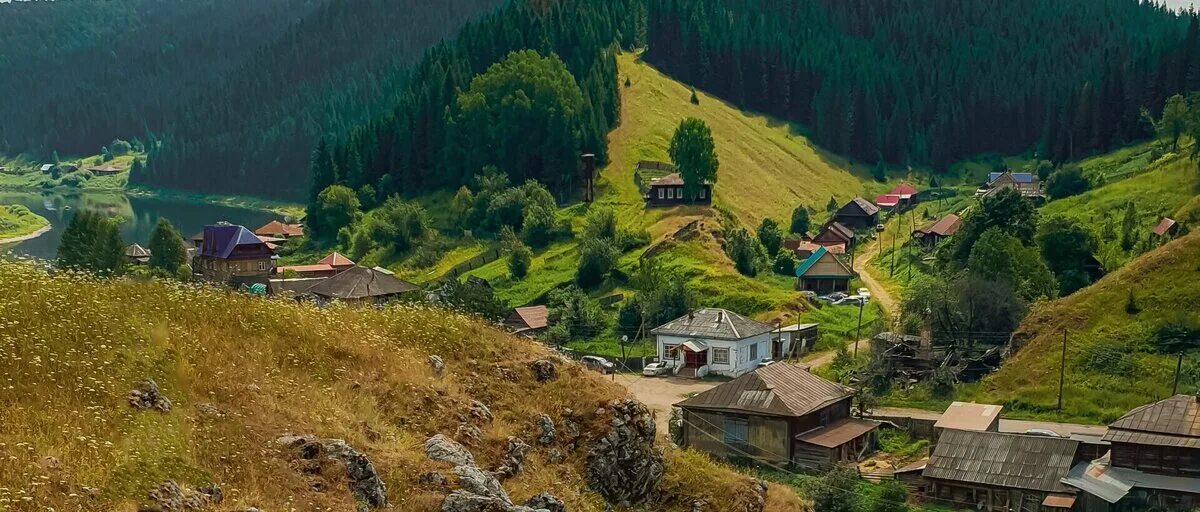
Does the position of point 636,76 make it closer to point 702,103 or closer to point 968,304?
point 702,103

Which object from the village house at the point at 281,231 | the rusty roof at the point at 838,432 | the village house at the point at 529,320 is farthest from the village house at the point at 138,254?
the rusty roof at the point at 838,432

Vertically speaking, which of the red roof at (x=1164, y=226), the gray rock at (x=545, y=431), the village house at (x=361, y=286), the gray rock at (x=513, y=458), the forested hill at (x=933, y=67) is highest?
the forested hill at (x=933, y=67)

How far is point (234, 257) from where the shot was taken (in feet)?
275

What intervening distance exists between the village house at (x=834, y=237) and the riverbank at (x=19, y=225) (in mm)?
83604

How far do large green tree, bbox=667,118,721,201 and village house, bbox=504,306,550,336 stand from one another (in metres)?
20.4

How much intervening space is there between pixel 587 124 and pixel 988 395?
5619cm

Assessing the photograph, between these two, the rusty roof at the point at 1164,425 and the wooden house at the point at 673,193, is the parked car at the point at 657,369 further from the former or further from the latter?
the wooden house at the point at 673,193

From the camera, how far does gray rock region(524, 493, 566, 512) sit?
59.7 feet

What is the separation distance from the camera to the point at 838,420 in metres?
47.7

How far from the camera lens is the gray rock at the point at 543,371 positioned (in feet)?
70.5

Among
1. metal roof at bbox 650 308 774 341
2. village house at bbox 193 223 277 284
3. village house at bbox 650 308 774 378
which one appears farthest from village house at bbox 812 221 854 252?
village house at bbox 193 223 277 284

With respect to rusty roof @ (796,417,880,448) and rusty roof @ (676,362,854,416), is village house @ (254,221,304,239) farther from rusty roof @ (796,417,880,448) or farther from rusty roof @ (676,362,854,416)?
rusty roof @ (796,417,880,448)

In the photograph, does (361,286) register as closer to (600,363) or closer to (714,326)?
(600,363)

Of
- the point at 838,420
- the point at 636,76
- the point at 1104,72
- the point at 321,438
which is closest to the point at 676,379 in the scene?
the point at 838,420
